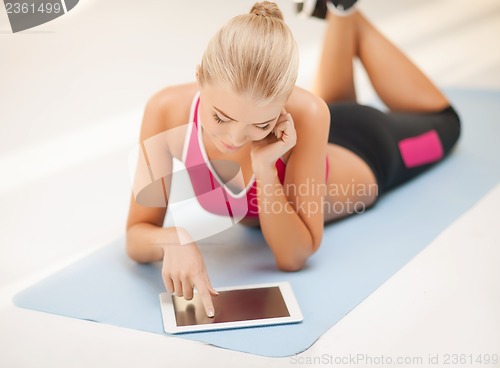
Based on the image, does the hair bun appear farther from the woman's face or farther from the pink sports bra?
the pink sports bra

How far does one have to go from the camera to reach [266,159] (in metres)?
2.01

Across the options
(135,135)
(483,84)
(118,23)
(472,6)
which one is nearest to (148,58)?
(118,23)

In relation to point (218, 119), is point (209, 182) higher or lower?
lower

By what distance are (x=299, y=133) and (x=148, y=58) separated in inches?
78.3

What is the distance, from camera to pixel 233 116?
1854mm

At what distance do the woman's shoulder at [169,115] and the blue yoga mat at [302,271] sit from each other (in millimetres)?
363

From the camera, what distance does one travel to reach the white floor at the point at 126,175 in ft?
6.24

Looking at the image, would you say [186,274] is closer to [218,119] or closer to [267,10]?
[218,119]

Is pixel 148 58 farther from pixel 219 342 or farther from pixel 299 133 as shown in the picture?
pixel 219 342

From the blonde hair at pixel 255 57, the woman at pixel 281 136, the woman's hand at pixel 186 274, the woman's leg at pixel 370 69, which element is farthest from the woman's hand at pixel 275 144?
the woman's leg at pixel 370 69

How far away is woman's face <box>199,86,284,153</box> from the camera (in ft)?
6.03

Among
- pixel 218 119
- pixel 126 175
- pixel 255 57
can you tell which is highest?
pixel 255 57

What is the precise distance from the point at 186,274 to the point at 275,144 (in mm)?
359

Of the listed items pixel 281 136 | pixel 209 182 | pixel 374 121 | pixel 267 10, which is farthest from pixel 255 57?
pixel 374 121
